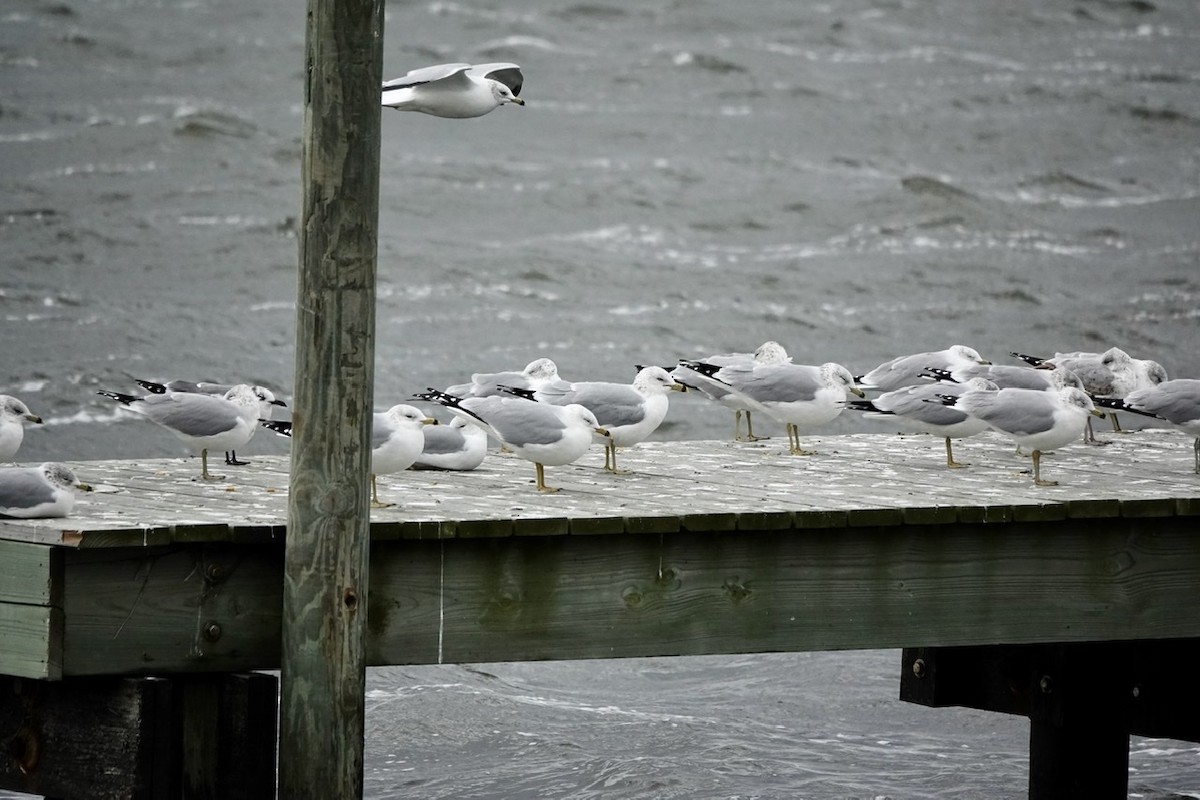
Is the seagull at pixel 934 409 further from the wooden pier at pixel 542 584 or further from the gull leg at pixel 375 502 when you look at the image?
the gull leg at pixel 375 502

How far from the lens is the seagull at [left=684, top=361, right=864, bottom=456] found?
842cm

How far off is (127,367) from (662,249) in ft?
19.8

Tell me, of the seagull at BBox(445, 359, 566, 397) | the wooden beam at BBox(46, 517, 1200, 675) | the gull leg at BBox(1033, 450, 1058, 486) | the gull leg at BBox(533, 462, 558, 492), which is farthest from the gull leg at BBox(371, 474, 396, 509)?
the gull leg at BBox(1033, 450, 1058, 486)

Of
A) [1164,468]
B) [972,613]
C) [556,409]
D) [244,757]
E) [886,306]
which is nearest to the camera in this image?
[244,757]

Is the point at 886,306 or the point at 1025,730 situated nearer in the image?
the point at 1025,730

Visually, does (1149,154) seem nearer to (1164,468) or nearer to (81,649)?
(1164,468)

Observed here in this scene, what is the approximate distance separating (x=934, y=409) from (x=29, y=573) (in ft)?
12.6

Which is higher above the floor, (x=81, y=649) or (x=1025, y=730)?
(x=81, y=649)

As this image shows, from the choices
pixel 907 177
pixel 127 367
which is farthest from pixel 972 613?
pixel 907 177

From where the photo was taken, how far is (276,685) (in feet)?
19.9

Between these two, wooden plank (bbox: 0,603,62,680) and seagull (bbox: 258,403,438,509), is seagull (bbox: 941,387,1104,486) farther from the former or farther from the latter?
wooden plank (bbox: 0,603,62,680)

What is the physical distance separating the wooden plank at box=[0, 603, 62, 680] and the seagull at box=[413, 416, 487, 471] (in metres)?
1.97

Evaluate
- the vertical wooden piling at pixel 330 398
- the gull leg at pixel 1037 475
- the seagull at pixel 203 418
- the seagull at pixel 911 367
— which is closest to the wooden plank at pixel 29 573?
the vertical wooden piling at pixel 330 398

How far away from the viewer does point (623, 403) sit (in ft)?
26.0
